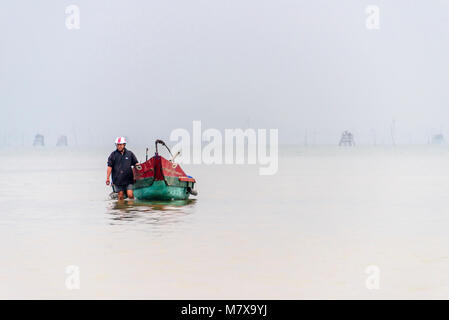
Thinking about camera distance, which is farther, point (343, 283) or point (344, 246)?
point (344, 246)

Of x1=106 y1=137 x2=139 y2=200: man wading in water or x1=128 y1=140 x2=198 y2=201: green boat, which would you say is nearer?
x1=106 y1=137 x2=139 y2=200: man wading in water

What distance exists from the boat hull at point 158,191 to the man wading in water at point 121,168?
47 cm

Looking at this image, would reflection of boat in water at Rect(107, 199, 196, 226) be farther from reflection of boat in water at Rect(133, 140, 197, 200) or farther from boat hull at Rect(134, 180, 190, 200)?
reflection of boat in water at Rect(133, 140, 197, 200)

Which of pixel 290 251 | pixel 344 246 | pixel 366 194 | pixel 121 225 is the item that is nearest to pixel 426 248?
pixel 344 246

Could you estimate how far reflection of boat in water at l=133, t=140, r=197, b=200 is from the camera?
23.2 m

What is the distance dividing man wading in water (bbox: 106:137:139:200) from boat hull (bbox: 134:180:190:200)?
1.54 feet

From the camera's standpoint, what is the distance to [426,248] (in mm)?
14484

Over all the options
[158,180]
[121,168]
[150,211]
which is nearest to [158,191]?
[158,180]

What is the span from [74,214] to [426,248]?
1128 cm

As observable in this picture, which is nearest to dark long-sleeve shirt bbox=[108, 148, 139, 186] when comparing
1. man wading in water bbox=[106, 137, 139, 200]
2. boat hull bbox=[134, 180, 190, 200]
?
man wading in water bbox=[106, 137, 139, 200]

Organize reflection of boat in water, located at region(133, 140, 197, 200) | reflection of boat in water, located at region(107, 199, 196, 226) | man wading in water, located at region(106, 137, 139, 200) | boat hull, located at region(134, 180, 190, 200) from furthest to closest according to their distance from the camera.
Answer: boat hull, located at region(134, 180, 190, 200) → reflection of boat in water, located at region(133, 140, 197, 200) → man wading in water, located at region(106, 137, 139, 200) → reflection of boat in water, located at region(107, 199, 196, 226)

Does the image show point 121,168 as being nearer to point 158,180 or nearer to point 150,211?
point 158,180

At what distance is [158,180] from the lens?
76.8ft
